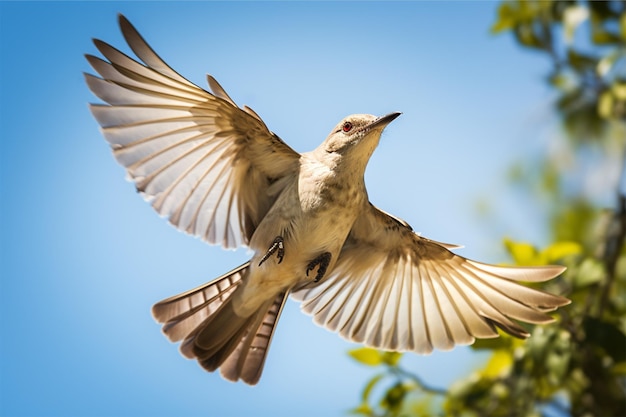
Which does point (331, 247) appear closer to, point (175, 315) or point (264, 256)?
point (264, 256)

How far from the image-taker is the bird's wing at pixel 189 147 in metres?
3.98

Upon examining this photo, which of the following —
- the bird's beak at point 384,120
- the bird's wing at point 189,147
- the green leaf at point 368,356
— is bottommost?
the green leaf at point 368,356

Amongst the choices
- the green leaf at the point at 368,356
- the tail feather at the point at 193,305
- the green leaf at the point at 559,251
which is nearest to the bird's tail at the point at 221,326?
the tail feather at the point at 193,305

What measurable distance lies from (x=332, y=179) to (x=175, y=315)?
46.9 inches

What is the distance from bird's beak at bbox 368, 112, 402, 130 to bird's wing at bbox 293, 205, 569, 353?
0.57m

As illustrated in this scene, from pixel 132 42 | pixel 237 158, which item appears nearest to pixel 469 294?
pixel 237 158

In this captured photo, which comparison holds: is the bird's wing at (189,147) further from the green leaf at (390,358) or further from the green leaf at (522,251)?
the green leaf at (522,251)

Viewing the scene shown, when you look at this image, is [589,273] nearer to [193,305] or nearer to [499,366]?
[499,366]

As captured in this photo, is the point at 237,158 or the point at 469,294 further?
the point at 469,294

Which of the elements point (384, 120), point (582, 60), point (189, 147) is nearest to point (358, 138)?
point (384, 120)

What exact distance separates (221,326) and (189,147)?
3.36 feet

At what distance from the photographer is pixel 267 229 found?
4.30 meters

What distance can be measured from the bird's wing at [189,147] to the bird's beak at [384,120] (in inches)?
18.7

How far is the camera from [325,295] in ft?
16.4
